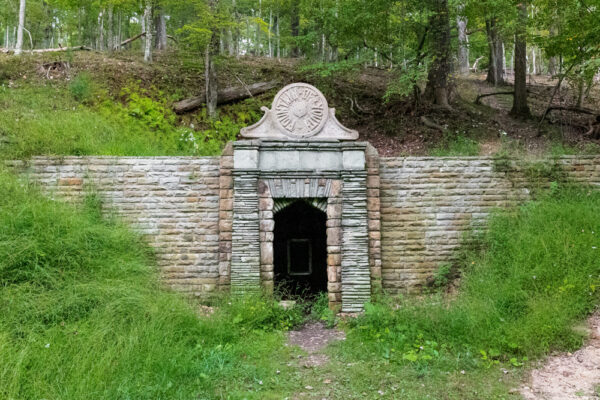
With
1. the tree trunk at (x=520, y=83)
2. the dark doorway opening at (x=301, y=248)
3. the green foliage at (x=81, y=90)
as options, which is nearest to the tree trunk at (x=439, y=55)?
the tree trunk at (x=520, y=83)

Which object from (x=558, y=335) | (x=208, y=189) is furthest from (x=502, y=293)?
(x=208, y=189)

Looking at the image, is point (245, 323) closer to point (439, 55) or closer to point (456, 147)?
point (456, 147)

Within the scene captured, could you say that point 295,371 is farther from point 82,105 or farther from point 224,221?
point 82,105

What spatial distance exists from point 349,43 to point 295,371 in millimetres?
10143

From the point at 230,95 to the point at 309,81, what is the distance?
273cm

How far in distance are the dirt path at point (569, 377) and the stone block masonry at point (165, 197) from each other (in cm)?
483

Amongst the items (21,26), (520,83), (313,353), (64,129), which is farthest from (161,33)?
(313,353)

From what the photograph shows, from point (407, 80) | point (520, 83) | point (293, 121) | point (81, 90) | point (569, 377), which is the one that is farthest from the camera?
point (520, 83)

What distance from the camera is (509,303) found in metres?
5.93

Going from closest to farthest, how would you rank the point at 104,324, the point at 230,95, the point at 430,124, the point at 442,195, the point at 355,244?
the point at 104,324 < the point at 355,244 < the point at 442,195 < the point at 430,124 < the point at 230,95

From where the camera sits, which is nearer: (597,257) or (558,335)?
(558,335)

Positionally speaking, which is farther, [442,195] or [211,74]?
[211,74]

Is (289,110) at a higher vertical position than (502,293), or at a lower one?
higher

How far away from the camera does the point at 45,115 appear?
32.9 ft
